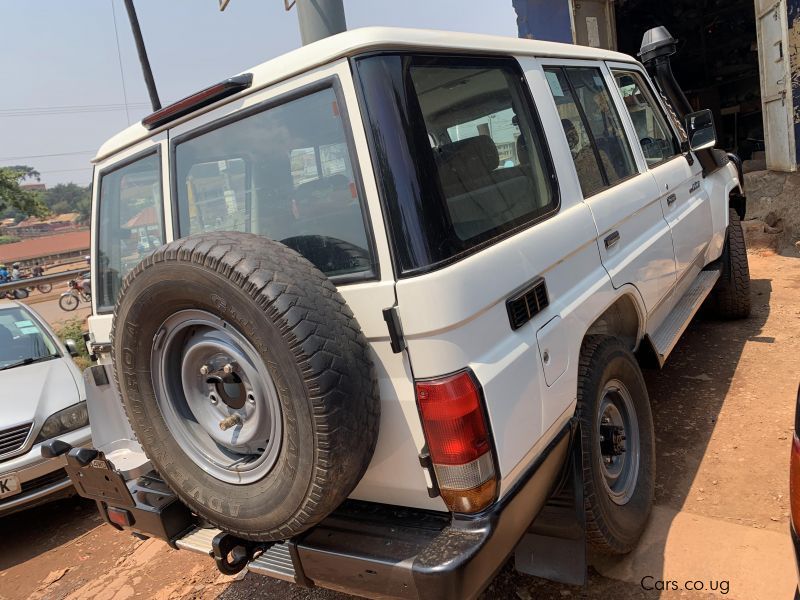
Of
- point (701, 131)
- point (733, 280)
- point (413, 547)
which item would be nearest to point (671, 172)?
point (701, 131)

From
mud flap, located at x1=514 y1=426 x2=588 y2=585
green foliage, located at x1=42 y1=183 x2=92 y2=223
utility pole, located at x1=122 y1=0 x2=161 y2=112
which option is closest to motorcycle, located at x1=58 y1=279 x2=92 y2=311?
utility pole, located at x1=122 y1=0 x2=161 y2=112

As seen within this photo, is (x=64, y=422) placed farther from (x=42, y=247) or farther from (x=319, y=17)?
(x=42, y=247)

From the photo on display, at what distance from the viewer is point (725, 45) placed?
40.9 ft

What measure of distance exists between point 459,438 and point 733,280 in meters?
3.86

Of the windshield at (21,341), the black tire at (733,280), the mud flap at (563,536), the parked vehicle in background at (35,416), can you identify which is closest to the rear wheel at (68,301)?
the windshield at (21,341)

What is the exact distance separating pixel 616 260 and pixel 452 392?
128cm

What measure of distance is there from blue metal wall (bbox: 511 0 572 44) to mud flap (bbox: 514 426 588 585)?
8962 millimetres

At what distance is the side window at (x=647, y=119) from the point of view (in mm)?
3312

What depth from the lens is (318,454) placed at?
5.18ft

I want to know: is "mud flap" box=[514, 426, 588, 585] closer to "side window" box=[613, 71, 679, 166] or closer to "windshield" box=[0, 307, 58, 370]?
"side window" box=[613, 71, 679, 166]

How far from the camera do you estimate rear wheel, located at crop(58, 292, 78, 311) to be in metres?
16.6

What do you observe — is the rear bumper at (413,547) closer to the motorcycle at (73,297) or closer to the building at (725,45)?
the building at (725,45)

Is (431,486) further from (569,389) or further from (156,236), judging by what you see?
(156,236)

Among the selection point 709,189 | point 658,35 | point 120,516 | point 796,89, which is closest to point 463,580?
point 120,516
